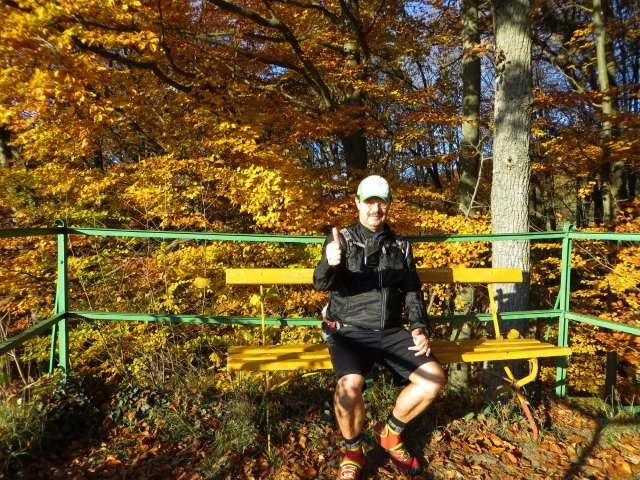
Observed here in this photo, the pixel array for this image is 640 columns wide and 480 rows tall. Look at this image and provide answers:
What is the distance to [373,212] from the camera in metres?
2.76

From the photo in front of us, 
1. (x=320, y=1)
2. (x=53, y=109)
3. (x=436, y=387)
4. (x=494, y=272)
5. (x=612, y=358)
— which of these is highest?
(x=320, y=1)

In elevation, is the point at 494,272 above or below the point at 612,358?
above

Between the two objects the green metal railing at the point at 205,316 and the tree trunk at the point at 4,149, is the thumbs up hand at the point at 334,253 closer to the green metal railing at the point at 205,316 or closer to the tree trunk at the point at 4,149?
the green metal railing at the point at 205,316

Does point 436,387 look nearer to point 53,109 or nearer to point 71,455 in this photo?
point 71,455

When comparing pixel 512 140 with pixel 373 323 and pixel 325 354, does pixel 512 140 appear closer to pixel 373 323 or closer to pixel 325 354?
pixel 373 323

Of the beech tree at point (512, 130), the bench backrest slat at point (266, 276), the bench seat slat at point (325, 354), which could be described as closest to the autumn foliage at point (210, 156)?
the beech tree at point (512, 130)

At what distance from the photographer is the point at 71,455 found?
2.59 metres

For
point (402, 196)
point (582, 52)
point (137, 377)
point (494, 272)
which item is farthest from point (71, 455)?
point (582, 52)

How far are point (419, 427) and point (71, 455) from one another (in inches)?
91.3

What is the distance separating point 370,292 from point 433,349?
72cm

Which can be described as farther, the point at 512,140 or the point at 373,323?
the point at 512,140

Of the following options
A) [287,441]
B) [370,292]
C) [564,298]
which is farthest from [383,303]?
[564,298]

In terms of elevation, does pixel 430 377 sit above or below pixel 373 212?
below

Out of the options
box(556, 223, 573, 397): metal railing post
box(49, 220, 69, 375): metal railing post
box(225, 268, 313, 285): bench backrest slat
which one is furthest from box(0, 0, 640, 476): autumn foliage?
box(556, 223, 573, 397): metal railing post
